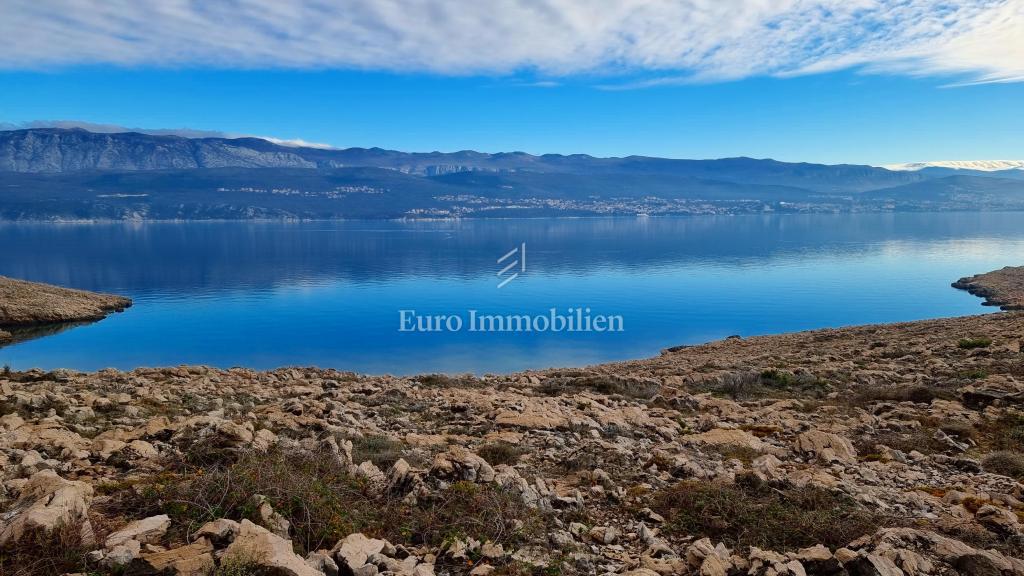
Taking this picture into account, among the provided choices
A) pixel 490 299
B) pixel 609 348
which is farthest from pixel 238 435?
pixel 490 299

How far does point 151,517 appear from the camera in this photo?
6.29m

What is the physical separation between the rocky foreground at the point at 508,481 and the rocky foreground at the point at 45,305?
4377 cm

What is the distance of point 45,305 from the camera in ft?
171

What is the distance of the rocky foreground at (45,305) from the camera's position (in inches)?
1930

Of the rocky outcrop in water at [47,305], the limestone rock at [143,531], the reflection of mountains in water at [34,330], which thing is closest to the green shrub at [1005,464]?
the limestone rock at [143,531]

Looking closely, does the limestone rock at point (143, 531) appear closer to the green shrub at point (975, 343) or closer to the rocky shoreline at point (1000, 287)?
the green shrub at point (975, 343)

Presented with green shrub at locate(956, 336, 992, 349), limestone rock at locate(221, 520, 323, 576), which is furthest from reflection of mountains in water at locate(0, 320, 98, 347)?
green shrub at locate(956, 336, 992, 349)

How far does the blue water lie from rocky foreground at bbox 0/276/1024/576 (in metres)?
22.7

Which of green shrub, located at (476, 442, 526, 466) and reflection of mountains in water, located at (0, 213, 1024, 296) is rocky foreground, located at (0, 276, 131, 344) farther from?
green shrub, located at (476, 442, 526, 466)

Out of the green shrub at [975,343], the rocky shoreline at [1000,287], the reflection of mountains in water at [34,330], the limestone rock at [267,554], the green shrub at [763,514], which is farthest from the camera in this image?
the rocky shoreline at [1000,287]

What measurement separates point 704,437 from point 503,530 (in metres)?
6.09

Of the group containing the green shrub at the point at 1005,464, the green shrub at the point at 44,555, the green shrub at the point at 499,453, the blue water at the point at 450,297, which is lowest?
the blue water at the point at 450,297

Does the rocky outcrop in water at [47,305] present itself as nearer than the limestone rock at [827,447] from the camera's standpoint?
No

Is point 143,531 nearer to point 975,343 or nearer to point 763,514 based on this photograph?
point 763,514
